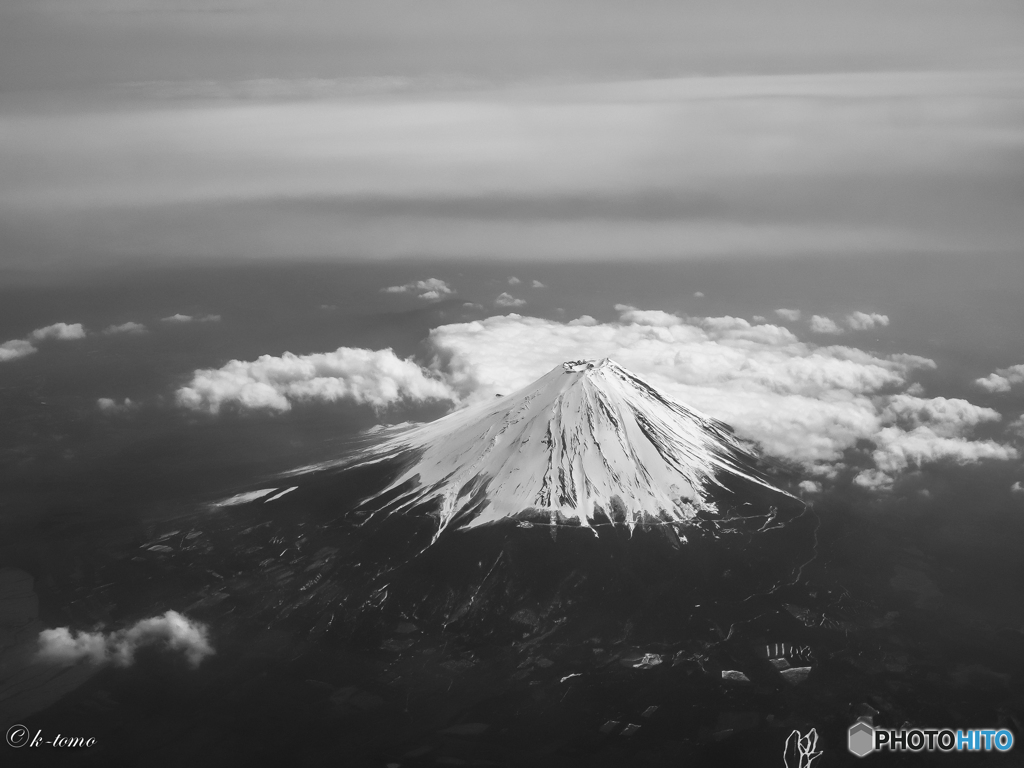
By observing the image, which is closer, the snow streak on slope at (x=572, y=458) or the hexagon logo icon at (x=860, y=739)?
the hexagon logo icon at (x=860, y=739)

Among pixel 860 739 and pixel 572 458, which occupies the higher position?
pixel 572 458

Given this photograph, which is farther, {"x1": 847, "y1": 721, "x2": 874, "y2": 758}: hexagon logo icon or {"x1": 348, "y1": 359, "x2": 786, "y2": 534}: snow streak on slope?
{"x1": 348, "y1": 359, "x2": 786, "y2": 534}: snow streak on slope

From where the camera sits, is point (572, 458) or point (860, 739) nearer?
point (860, 739)

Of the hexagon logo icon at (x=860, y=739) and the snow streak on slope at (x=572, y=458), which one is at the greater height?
the snow streak on slope at (x=572, y=458)

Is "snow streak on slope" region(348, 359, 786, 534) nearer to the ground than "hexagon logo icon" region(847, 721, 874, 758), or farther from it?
farther from it
